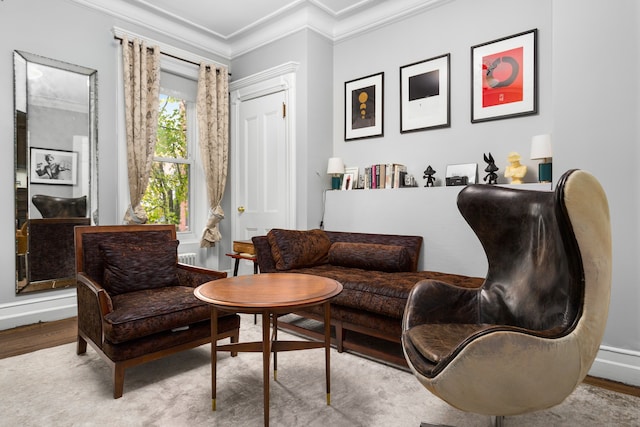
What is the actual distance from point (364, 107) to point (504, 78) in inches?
54.6

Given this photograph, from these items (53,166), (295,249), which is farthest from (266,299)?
(53,166)

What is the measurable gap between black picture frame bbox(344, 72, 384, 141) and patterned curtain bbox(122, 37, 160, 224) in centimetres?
202

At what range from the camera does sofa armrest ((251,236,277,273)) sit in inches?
129

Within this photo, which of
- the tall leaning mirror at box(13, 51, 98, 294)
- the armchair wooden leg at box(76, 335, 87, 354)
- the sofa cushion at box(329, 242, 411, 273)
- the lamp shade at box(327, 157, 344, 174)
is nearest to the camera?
the armchair wooden leg at box(76, 335, 87, 354)

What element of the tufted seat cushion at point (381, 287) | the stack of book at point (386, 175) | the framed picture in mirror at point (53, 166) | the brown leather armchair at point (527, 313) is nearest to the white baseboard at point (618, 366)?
the tufted seat cushion at point (381, 287)

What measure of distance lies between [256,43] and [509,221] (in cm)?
368

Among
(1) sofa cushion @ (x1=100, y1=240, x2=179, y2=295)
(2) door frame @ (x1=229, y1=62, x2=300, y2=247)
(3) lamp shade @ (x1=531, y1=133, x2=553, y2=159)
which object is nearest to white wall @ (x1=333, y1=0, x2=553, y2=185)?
(3) lamp shade @ (x1=531, y1=133, x2=553, y2=159)

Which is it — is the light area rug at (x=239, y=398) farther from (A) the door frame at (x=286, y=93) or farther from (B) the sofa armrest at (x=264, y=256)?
(A) the door frame at (x=286, y=93)

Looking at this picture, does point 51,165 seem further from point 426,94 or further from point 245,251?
point 426,94

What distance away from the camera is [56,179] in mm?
3355

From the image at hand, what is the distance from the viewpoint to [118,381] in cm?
202

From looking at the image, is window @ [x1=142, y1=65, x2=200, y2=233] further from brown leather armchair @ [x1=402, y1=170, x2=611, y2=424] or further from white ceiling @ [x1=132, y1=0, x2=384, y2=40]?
brown leather armchair @ [x1=402, y1=170, x2=611, y2=424]

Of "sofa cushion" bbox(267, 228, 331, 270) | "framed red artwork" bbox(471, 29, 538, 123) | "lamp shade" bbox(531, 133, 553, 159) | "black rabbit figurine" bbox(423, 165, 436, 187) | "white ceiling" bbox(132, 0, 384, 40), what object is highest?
"white ceiling" bbox(132, 0, 384, 40)

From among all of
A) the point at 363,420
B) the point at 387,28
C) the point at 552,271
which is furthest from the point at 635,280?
the point at 387,28
